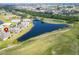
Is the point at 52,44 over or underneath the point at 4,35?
underneath

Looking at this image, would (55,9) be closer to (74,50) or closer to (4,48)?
(74,50)

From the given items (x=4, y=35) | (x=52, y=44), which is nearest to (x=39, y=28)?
(x=52, y=44)

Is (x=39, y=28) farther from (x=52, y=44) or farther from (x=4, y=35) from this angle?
(x=4, y=35)

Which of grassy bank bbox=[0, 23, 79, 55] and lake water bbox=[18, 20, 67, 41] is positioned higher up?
lake water bbox=[18, 20, 67, 41]

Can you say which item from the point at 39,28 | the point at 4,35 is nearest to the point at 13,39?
the point at 4,35

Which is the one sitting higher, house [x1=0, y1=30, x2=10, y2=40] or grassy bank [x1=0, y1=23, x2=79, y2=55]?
house [x1=0, y1=30, x2=10, y2=40]

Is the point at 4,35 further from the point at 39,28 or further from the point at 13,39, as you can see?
the point at 39,28

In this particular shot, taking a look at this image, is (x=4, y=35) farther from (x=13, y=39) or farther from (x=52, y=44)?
(x=52, y=44)

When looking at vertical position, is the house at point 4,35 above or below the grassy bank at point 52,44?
above
